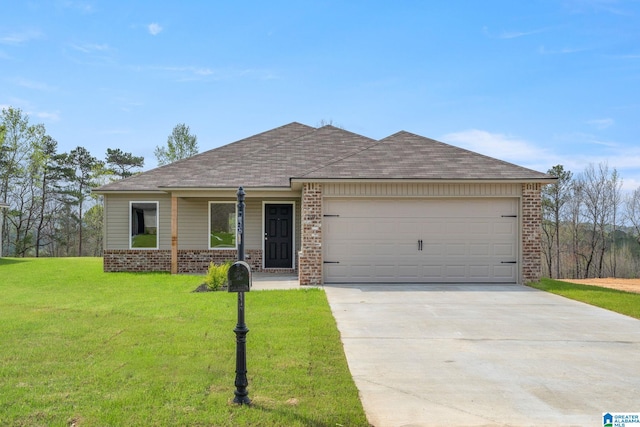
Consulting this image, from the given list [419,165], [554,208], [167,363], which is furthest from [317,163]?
[554,208]

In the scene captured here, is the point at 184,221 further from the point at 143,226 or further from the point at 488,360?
the point at 488,360

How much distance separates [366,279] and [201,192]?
18.4ft

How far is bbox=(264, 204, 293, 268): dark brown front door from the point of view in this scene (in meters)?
15.2

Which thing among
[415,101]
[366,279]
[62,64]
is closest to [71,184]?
[62,64]

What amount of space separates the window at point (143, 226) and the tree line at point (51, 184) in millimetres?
19493

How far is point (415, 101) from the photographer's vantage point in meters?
18.3

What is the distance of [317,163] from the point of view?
16234mm

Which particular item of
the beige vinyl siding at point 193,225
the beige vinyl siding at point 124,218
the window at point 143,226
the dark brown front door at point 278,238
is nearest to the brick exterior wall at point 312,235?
the dark brown front door at point 278,238

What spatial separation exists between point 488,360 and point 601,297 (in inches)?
259

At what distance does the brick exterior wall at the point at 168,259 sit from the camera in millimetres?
15125

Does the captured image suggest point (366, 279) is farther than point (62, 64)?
No

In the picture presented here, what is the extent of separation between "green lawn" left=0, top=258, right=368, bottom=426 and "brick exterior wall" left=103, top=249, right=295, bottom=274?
559 centimetres

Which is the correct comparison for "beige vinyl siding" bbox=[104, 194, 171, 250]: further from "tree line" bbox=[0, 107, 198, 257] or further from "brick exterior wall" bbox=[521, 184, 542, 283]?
"tree line" bbox=[0, 107, 198, 257]

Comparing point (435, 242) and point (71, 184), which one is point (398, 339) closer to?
point (435, 242)
